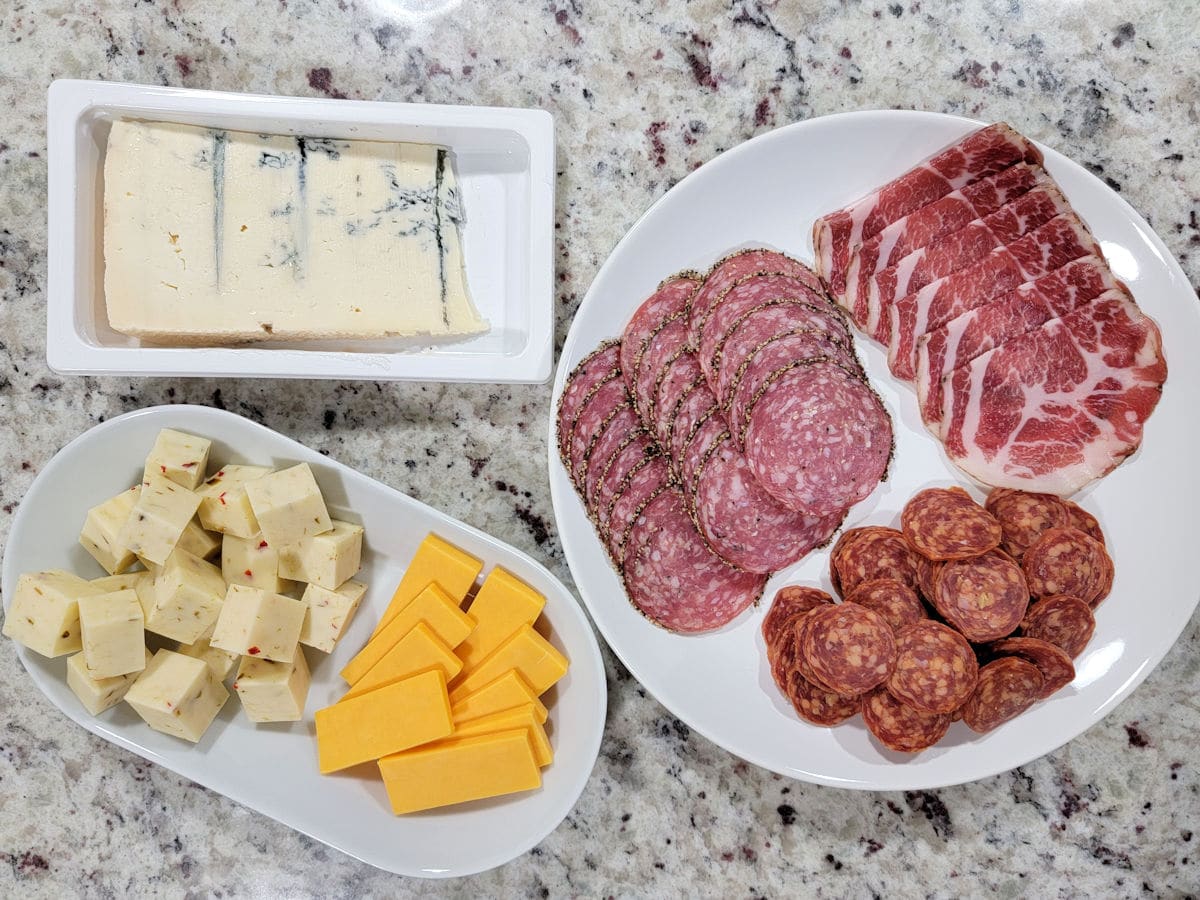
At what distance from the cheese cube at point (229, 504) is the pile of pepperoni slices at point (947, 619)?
0.72 m

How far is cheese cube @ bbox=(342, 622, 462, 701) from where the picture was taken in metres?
1.11

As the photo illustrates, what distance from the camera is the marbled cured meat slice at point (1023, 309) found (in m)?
1.11

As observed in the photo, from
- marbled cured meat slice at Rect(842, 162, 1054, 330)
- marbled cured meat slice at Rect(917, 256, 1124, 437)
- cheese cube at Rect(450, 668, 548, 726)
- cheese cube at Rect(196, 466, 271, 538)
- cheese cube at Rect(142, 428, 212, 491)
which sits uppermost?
marbled cured meat slice at Rect(842, 162, 1054, 330)

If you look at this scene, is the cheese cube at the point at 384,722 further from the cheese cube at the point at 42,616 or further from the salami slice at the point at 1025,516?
the salami slice at the point at 1025,516

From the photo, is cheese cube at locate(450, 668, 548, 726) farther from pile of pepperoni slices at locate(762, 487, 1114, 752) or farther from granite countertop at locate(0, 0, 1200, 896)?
pile of pepperoni slices at locate(762, 487, 1114, 752)

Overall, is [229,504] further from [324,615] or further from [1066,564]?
[1066,564]

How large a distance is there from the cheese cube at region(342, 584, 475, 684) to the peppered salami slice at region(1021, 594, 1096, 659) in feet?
2.47

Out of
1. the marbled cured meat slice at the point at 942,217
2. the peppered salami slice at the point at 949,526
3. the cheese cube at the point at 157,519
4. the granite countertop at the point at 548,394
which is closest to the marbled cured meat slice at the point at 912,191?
the marbled cured meat slice at the point at 942,217

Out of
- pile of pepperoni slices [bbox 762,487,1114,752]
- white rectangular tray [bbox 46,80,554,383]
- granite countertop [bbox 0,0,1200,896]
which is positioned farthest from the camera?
granite countertop [bbox 0,0,1200,896]

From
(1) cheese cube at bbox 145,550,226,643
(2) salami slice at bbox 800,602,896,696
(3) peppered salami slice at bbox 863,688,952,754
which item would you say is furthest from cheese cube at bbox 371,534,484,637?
(3) peppered salami slice at bbox 863,688,952,754

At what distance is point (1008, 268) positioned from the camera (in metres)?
1.11

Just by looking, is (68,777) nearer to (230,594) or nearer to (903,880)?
(230,594)

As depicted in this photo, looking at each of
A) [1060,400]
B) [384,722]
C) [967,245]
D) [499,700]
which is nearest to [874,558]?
[1060,400]

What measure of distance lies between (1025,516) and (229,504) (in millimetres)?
1052
